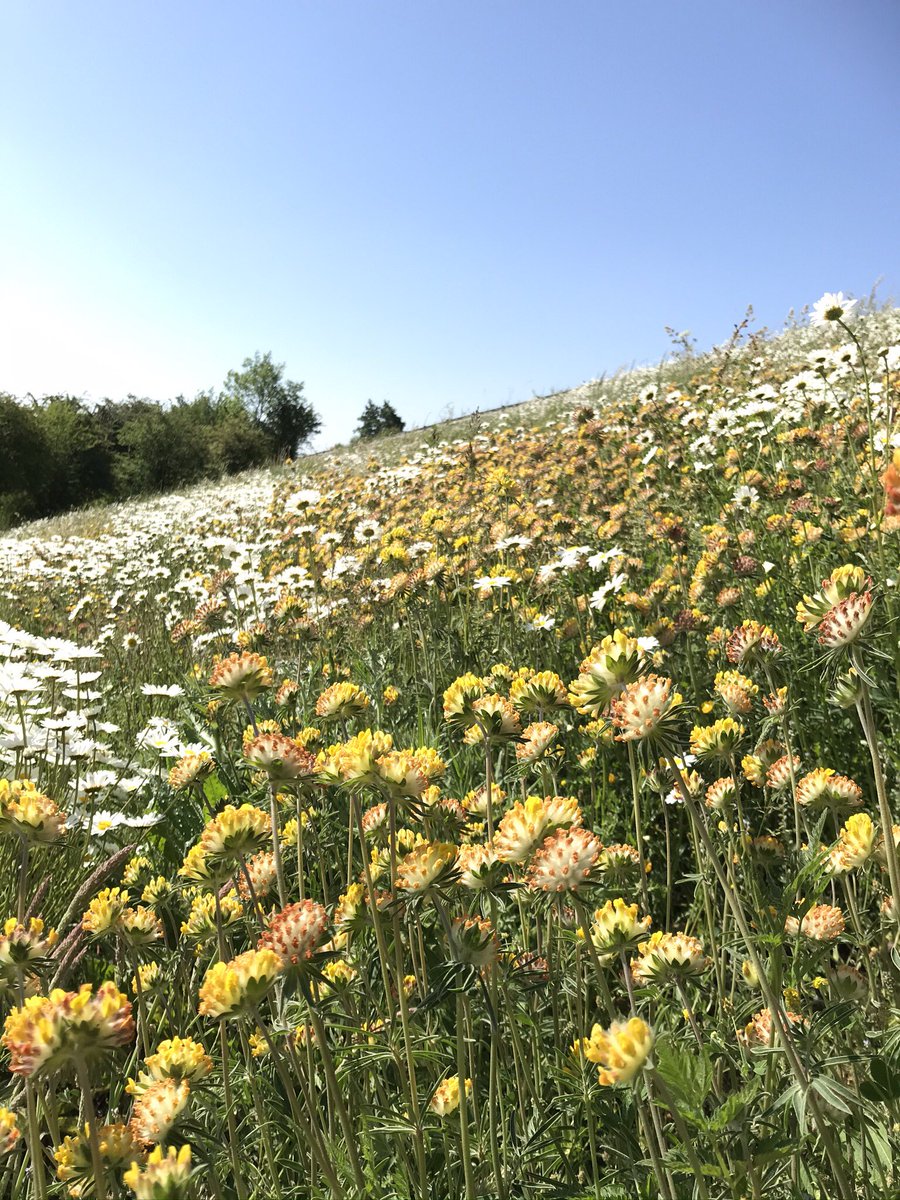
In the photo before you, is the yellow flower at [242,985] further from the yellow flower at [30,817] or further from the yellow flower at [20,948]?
the yellow flower at [30,817]

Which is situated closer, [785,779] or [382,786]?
[382,786]

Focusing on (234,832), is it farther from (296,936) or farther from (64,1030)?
(64,1030)

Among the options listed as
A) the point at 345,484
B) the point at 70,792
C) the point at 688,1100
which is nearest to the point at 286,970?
the point at 688,1100

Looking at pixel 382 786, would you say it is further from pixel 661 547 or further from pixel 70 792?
pixel 661 547

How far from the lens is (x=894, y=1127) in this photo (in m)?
1.39

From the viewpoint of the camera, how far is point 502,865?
1288mm

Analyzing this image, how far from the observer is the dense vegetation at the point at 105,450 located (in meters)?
31.6

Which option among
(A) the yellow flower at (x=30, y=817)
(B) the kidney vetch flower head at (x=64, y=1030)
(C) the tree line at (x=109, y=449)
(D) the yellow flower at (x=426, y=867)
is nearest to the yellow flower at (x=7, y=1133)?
(B) the kidney vetch flower head at (x=64, y=1030)

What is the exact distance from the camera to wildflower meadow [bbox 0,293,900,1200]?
111 centimetres

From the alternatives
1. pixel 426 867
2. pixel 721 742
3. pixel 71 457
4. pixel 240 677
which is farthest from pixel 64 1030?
pixel 71 457

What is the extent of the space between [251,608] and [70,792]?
2.31 meters

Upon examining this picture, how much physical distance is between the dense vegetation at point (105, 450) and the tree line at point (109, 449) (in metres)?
0.04

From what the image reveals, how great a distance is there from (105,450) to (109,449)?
304 millimetres

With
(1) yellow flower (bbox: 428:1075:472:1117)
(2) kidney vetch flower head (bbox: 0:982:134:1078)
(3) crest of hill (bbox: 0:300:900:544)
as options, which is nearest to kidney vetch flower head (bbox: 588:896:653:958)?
(1) yellow flower (bbox: 428:1075:472:1117)
